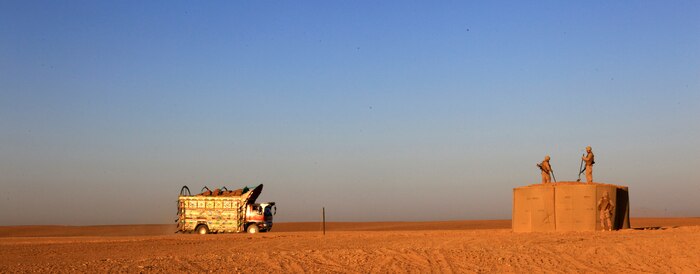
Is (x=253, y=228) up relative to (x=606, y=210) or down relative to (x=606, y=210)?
down

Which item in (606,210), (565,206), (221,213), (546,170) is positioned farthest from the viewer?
(221,213)

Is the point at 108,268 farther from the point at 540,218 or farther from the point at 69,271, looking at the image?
the point at 540,218

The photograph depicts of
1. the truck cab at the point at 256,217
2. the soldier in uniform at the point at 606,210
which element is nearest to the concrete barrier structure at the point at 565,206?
the soldier in uniform at the point at 606,210

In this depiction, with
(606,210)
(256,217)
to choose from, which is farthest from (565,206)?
(256,217)

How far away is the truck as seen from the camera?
4216 cm

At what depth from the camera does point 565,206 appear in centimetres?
3422

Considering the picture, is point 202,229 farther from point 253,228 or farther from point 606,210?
point 606,210

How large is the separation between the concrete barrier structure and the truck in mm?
14998

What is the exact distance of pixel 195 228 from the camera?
4256 centimetres

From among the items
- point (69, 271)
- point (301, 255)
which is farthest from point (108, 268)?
point (301, 255)

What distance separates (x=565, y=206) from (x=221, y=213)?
1866 cm

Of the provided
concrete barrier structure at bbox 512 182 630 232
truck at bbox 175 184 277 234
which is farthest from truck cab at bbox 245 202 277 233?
concrete barrier structure at bbox 512 182 630 232

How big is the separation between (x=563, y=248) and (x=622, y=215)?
13917 millimetres

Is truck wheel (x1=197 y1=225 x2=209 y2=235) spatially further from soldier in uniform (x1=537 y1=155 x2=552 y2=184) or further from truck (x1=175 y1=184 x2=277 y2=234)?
soldier in uniform (x1=537 y1=155 x2=552 y2=184)
